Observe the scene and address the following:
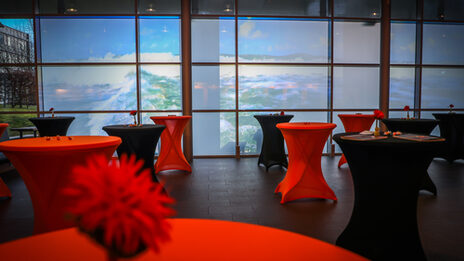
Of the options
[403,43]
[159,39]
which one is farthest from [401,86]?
[159,39]

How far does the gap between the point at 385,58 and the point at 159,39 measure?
555cm

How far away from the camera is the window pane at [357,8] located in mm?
7801

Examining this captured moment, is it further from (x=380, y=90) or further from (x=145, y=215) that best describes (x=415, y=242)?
(x=380, y=90)

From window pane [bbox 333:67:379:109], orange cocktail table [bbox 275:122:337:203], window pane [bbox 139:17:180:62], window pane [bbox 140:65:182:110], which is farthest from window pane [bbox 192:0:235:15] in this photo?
orange cocktail table [bbox 275:122:337:203]

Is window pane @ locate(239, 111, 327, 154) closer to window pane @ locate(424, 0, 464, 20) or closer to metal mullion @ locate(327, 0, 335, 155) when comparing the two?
metal mullion @ locate(327, 0, 335, 155)

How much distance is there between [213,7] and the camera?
7.49 m

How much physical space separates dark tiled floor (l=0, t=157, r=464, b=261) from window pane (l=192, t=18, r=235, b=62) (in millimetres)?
3006

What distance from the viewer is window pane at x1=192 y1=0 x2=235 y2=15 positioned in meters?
7.45

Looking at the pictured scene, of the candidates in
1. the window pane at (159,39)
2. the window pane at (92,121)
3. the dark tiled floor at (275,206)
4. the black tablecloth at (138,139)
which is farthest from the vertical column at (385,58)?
the window pane at (92,121)

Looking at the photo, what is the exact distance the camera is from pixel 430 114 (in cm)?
830

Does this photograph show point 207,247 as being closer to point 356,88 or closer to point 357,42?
point 356,88

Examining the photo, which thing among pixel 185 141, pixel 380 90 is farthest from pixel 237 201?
pixel 380 90

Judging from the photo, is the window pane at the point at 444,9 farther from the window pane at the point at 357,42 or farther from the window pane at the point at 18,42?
the window pane at the point at 18,42

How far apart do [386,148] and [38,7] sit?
26.3 feet
